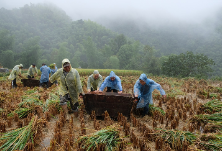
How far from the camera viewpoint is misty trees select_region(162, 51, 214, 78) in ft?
65.6

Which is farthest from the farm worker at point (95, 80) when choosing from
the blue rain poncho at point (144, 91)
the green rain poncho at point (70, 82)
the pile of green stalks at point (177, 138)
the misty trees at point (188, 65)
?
the misty trees at point (188, 65)

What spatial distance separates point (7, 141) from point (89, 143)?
53.6 inches

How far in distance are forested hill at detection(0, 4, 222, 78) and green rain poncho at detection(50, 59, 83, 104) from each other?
24.7 meters

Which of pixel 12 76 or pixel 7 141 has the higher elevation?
pixel 12 76

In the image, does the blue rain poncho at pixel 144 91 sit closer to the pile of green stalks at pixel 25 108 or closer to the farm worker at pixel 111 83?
the farm worker at pixel 111 83

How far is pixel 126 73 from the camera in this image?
23328mm

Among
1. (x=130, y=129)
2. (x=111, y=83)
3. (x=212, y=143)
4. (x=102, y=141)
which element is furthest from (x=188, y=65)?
(x=102, y=141)

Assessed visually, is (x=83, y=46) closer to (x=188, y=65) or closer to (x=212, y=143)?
(x=188, y=65)

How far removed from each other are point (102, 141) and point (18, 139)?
4.74 feet

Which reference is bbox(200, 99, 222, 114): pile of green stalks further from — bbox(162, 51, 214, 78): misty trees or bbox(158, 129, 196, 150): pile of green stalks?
bbox(162, 51, 214, 78): misty trees

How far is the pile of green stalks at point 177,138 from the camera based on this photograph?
2.63 metres

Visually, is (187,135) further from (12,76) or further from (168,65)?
(168,65)

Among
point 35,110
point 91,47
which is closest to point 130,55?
point 91,47

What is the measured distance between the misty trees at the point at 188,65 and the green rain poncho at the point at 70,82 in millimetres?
19174
